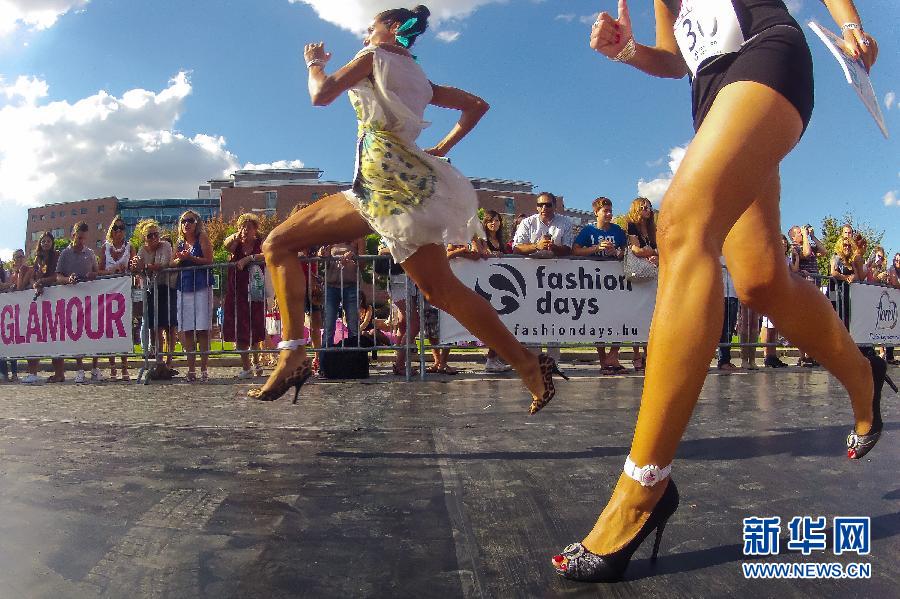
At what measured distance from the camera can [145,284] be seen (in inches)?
303

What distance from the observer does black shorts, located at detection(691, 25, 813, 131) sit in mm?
1664

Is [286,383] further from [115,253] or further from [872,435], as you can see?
[115,253]

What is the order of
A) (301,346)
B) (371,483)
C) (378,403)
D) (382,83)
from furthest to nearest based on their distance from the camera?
(378,403) → (301,346) → (382,83) → (371,483)

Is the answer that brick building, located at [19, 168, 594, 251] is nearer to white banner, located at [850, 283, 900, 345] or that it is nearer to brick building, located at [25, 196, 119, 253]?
brick building, located at [25, 196, 119, 253]

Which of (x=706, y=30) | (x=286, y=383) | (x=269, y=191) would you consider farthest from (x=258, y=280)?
(x=269, y=191)

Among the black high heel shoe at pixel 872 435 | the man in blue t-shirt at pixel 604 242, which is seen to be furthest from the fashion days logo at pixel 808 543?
the man in blue t-shirt at pixel 604 242

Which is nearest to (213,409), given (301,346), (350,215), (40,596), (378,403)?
(378,403)

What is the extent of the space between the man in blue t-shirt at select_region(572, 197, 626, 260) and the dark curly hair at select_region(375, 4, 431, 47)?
4791 millimetres

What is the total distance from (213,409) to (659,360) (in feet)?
11.4

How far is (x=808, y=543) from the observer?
1.57 meters

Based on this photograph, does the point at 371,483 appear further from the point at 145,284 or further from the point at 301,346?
the point at 145,284

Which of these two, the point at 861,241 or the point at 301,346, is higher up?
the point at 861,241

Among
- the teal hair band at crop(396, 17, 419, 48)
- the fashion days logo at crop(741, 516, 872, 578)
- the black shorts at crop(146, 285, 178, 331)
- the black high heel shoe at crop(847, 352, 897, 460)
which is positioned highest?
the teal hair band at crop(396, 17, 419, 48)

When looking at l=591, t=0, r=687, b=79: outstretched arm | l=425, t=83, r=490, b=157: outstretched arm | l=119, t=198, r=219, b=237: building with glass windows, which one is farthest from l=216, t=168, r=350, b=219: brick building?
l=591, t=0, r=687, b=79: outstretched arm
